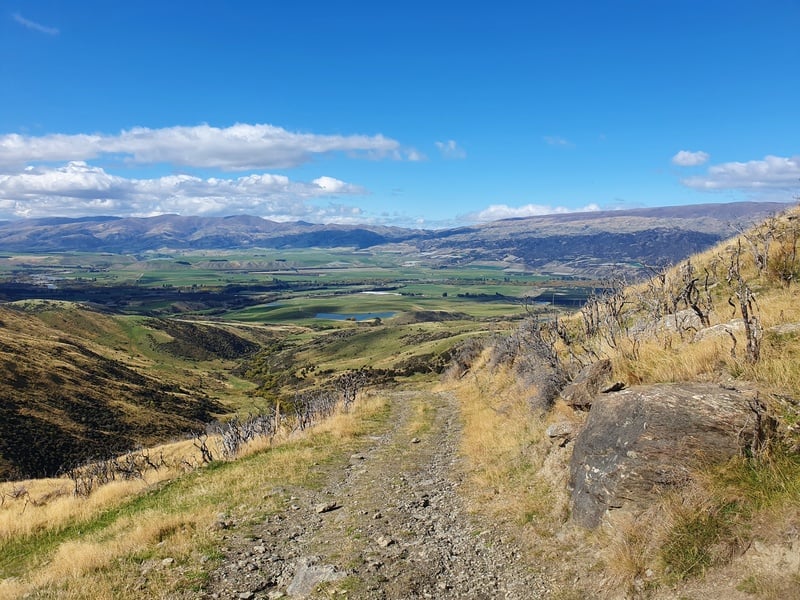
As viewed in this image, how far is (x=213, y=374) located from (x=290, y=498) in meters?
119

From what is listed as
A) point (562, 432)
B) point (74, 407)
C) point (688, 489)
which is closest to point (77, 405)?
point (74, 407)

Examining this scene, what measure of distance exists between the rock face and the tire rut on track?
1755mm

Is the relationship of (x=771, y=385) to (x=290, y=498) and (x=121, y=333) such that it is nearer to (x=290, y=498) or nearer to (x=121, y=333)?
(x=290, y=498)

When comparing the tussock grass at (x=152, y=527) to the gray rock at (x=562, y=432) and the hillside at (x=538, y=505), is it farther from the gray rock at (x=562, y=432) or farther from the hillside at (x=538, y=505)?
the gray rock at (x=562, y=432)

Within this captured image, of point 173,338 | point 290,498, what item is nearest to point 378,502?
point 290,498

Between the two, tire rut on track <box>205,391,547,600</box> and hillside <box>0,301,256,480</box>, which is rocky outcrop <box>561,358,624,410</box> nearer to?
tire rut on track <box>205,391,547,600</box>

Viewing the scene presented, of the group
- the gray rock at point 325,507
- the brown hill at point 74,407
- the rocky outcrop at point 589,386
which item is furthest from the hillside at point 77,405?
the rocky outcrop at point 589,386

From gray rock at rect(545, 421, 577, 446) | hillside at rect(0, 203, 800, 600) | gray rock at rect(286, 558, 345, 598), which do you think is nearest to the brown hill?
hillside at rect(0, 203, 800, 600)

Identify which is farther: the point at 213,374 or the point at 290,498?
the point at 213,374

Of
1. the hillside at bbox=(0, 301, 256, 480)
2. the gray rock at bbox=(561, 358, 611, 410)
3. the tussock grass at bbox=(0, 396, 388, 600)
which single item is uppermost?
the gray rock at bbox=(561, 358, 611, 410)

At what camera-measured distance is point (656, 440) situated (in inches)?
288

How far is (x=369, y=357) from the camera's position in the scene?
119812 millimetres

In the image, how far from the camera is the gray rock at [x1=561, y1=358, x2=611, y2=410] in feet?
34.7

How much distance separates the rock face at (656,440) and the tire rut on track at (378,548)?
5.76 feet
